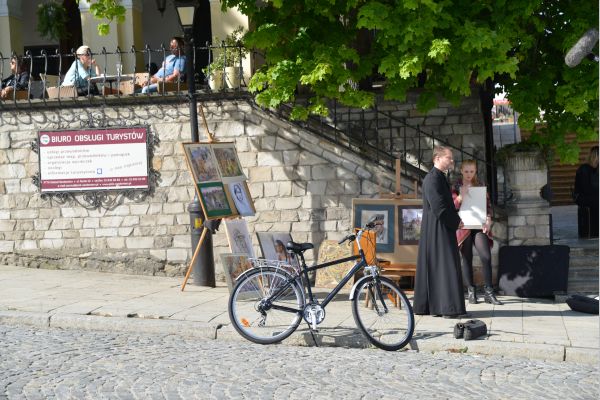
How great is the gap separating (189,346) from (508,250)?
494 cm

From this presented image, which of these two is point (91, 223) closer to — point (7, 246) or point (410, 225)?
point (7, 246)

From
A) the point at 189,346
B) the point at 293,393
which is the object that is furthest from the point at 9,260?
the point at 293,393

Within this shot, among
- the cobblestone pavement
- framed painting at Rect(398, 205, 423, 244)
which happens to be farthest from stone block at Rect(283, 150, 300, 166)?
the cobblestone pavement

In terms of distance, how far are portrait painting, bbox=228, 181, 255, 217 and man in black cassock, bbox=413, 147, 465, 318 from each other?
2979mm

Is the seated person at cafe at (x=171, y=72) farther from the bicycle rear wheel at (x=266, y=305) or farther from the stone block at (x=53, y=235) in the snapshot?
the bicycle rear wheel at (x=266, y=305)

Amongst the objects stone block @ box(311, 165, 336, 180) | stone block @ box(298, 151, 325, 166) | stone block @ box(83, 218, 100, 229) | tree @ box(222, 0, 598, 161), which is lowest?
stone block @ box(83, 218, 100, 229)

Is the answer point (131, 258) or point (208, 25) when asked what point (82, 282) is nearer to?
point (131, 258)

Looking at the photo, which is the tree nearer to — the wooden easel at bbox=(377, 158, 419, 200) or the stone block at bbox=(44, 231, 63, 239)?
the wooden easel at bbox=(377, 158, 419, 200)

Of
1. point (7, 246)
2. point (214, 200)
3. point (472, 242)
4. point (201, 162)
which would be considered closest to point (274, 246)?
point (214, 200)

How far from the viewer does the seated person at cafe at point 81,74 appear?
14758 millimetres

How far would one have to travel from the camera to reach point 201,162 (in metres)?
12.2

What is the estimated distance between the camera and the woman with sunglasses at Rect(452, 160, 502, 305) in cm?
1139

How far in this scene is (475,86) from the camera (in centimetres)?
1546

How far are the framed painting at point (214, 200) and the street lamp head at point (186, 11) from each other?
201cm
